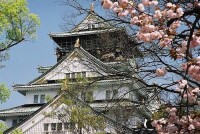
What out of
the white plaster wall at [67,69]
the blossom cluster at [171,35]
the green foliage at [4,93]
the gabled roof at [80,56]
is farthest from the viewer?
the white plaster wall at [67,69]

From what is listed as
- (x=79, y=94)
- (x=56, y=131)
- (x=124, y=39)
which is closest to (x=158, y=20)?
(x=124, y=39)

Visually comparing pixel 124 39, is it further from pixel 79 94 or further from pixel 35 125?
pixel 35 125

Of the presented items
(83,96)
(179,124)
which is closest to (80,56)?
(83,96)

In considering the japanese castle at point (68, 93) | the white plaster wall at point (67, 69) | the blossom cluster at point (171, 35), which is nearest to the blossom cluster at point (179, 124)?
the blossom cluster at point (171, 35)

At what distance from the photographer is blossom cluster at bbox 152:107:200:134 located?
7000mm

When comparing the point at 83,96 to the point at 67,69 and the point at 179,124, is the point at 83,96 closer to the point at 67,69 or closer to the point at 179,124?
the point at 67,69

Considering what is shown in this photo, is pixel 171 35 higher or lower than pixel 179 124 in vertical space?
higher

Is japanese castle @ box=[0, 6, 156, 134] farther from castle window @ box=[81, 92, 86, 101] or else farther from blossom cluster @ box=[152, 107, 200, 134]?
blossom cluster @ box=[152, 107, 200, 134]

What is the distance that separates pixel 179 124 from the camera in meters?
7.12

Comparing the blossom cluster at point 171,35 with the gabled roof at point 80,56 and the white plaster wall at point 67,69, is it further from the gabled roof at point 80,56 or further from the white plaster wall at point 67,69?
the white plaster wall at point 67,69

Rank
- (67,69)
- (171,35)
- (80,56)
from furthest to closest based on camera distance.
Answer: (67,69) → (80,56) → (171,35)

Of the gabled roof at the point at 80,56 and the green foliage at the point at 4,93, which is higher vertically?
the gabled roof at the point at 80,56

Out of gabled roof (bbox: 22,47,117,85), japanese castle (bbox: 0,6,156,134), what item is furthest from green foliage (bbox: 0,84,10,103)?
gabled roof (bbox: 22,47,117,85)

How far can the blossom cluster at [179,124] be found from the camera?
23.0ft
